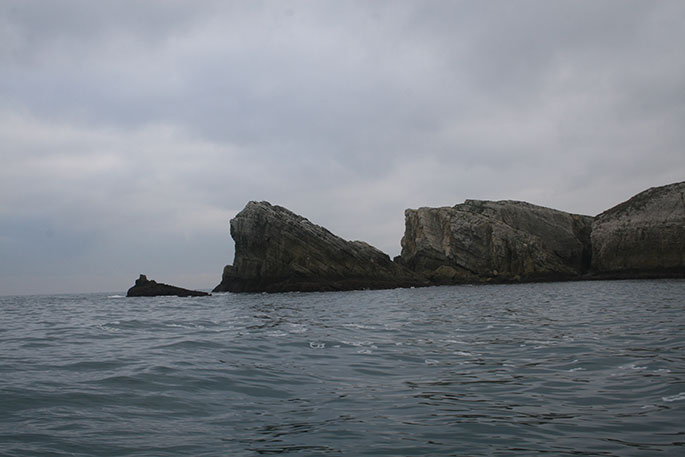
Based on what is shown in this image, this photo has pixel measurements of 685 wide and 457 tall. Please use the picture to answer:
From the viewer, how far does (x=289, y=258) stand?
214 ft

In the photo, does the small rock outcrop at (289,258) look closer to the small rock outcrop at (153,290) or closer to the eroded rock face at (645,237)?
the small rock outcrop at (153,290)

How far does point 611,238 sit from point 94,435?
8113 cm

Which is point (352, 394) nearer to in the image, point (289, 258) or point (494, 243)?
point (289, 258)

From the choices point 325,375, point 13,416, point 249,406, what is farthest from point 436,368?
point 13,416

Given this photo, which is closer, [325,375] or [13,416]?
[13,416]

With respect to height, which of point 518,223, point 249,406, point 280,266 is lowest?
point 249,406

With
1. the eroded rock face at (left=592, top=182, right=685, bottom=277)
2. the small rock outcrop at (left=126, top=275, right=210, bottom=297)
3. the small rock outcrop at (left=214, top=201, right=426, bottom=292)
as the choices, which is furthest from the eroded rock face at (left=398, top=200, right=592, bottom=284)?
the small rock outcrop at (left=126, top=275, right=210, bottom=297)

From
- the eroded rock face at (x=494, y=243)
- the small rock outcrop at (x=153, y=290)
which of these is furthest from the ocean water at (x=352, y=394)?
the eroded rock face at (x=494, y=243)

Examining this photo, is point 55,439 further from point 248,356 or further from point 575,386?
point 575,386

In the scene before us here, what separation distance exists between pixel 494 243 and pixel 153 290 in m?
50.5

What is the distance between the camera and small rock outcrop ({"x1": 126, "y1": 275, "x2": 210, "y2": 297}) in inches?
2368

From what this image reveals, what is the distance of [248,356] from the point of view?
40.0 ft

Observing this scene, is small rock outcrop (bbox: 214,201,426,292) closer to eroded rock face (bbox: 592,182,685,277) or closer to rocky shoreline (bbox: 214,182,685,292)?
rocky shoreline (bbox: 214,182,685,292)

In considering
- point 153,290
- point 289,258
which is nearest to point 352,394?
point 289,258
